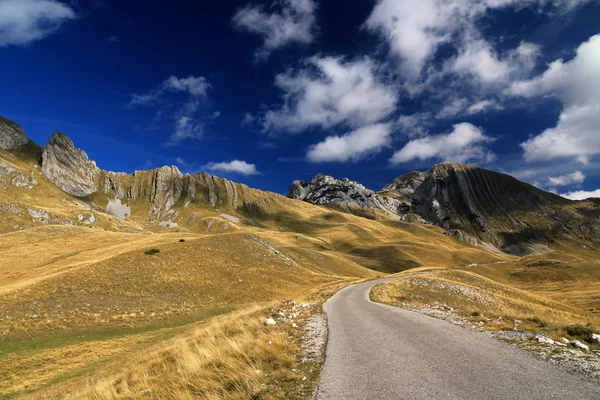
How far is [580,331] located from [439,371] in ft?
26.3

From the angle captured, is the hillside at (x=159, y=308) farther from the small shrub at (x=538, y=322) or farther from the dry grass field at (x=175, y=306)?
the small shrub at (x=538, y=322)

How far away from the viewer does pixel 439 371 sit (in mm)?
7574

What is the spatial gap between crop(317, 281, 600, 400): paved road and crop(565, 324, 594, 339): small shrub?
126 inches

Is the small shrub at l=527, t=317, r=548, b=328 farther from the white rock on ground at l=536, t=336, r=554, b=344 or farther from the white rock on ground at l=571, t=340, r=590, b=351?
the white rock on ground at l=571, t=340, r=590, b=351

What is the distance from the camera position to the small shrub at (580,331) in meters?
11.0

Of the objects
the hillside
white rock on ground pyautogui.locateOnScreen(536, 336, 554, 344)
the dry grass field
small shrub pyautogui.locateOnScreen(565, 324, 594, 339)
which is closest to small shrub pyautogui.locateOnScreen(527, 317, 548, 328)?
the dry grass field

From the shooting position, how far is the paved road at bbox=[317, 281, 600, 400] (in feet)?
20.5

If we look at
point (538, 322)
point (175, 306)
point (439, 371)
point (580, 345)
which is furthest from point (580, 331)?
point (175, 306)

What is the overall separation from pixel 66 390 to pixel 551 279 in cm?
10754

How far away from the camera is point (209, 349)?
38.7 feet

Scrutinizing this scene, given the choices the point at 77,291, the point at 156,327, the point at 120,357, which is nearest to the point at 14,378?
the point at 120,357

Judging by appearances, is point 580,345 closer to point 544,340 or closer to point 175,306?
point 544,340

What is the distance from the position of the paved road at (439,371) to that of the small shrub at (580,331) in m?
3.19

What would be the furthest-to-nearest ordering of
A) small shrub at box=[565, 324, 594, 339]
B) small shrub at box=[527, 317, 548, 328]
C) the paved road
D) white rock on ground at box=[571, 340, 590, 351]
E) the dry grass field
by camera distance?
small shrub at box=[527, 317, 548, 328], small shrub at box=[565, 324, 594, 339], the dry grass field, white rock on ground at box=[571, 340, 590, 351], the paved road
